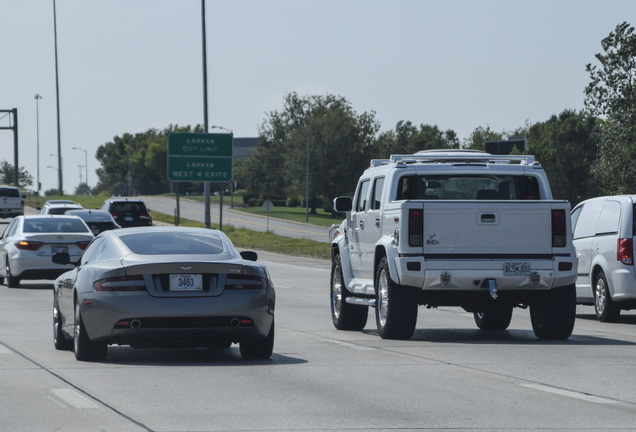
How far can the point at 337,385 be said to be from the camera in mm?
10336

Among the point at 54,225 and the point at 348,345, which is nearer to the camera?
the point at 348,345

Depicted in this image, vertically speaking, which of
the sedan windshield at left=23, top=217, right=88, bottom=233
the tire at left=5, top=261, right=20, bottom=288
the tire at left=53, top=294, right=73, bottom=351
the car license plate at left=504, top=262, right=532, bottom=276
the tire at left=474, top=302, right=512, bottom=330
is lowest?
the tire at left=5, top=261, right=20, bottom=288

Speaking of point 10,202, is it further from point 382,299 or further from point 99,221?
point 382,299

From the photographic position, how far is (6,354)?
507 inches

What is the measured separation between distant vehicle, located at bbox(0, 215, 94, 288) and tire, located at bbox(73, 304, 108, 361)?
13120 millimetres

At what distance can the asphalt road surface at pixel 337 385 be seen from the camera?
8.35 meters

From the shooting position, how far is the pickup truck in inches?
553

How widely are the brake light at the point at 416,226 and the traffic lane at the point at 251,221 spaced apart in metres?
55.2

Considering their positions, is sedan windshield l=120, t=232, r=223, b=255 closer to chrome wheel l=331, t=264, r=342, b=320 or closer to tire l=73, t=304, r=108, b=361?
tire l=73, t=304, r=108, b=361

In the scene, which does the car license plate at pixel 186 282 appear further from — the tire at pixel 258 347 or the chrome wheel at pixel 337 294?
the chrome wheel at pixel 337 294

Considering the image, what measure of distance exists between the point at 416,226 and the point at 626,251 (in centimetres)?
476

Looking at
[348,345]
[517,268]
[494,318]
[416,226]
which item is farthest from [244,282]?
[494,318]

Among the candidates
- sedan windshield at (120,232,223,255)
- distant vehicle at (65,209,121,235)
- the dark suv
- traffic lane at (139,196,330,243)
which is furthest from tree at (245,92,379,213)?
sedan windshield at (120,232,223,255)

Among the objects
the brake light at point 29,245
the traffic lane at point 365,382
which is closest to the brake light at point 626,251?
the traffic lane at point 365,382
